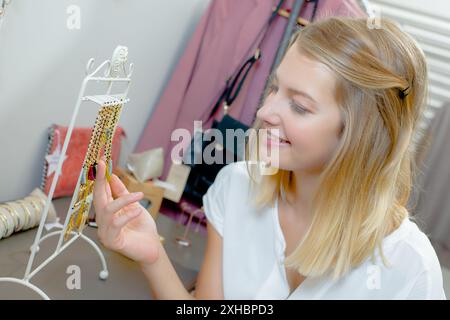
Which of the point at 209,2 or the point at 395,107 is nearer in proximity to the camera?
the point at 395,107

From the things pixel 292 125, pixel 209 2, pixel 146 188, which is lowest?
pixel 146 188

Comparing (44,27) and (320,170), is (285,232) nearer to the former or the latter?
(320,170)

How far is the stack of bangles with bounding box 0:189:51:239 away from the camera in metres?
0.85

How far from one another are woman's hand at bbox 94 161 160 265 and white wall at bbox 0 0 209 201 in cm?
41

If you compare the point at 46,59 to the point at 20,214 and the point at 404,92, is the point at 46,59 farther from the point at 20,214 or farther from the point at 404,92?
the point at 404,92

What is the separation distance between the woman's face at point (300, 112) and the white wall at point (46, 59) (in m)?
0.47

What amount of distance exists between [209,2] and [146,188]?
2.07 feet

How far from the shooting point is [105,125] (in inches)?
25.0

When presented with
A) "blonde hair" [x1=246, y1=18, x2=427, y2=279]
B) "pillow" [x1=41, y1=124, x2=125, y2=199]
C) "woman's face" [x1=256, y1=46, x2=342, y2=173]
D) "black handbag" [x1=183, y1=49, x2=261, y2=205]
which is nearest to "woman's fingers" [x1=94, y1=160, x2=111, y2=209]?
"woman's face" [x1=256, y1=46, x2=342, y2=173]

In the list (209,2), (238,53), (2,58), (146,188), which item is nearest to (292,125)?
(2,58)

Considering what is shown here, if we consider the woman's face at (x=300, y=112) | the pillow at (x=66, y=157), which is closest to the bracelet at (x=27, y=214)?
the pillow at (x=66, y=157)

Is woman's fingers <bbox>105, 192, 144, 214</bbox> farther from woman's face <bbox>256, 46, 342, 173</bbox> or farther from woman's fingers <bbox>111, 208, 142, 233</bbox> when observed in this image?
woman's face <bbox>256, 46, 342, 173</bbox>

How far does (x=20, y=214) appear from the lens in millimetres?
878

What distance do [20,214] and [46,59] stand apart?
0.30m
